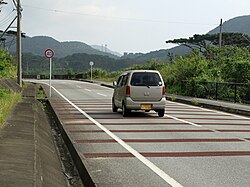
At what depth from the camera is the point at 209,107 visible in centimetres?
2117

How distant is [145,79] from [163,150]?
7139 millimetres

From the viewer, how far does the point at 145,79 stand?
53.1 ft

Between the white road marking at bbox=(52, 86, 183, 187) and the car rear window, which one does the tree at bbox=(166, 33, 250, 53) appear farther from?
the white road marking at bbox=(52, 86, 183, 187)

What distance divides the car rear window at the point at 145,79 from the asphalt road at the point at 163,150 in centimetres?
152

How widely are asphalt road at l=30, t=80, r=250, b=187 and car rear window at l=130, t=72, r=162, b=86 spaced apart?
1.52 metres

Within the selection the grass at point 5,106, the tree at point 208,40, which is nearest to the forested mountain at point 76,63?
the tree at point 208,40

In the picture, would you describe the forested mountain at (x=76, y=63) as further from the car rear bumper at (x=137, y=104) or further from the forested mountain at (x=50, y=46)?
the car rear bumper at (x=137, y=104)

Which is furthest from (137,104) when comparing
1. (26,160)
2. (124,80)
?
(26,160)

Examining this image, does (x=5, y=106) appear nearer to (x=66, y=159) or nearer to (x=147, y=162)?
(x=66, y=159)

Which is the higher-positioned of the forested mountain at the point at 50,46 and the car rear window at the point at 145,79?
the forested mountain at the point at 50,46

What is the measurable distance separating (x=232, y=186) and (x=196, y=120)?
8.90 meters

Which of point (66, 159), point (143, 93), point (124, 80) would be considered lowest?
point (66, 159)

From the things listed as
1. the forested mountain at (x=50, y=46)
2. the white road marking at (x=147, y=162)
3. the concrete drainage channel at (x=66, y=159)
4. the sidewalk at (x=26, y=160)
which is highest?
the forested mountain at (x=50, y=46)

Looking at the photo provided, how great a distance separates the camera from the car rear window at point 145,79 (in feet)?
52.7
